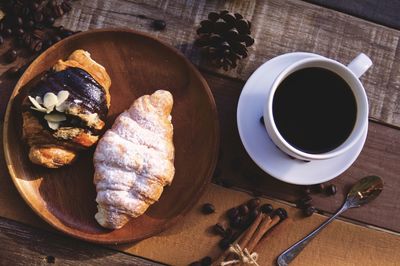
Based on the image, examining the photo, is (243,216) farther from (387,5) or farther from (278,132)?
(387,5)

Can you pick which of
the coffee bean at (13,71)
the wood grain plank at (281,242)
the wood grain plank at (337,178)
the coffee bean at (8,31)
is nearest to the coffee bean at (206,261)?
the wood grain plank at (281,242)

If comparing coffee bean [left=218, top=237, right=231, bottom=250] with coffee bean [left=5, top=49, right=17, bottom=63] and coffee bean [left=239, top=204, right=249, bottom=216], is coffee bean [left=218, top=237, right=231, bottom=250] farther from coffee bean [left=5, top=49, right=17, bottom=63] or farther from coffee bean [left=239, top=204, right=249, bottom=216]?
coffee bean [left=5, top=49, right=17, bottom=63]

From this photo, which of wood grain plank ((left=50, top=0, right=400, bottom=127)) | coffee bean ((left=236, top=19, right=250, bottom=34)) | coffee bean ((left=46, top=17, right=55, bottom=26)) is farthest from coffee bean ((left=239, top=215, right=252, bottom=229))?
coffee bean ((left=46, top=17, right=55, bottom=26))

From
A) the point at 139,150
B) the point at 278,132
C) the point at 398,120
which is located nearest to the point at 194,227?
the point at 139,150

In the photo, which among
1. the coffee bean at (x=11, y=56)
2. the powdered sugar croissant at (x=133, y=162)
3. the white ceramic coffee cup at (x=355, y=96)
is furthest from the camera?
the coffee bean at (x=11, y=56)

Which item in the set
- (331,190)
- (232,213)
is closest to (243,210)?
(232,213)

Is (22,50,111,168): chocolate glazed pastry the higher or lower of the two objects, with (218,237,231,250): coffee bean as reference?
higher

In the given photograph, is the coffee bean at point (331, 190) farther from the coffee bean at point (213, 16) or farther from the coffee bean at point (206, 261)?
the coffee bean at point (213, 16)

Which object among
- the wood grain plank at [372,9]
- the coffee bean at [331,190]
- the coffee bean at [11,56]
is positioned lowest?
the coffee bean at [331,190]
